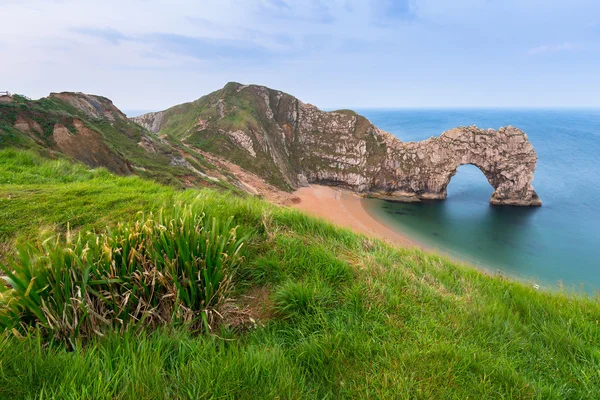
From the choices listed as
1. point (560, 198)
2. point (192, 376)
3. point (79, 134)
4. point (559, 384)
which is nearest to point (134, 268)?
point (192, 376)

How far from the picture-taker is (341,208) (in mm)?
46469

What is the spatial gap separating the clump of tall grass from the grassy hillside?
0.02 metres

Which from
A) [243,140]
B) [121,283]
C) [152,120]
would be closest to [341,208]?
[243,140]

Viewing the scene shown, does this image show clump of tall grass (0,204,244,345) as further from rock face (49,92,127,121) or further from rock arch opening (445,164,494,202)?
rock arch opening (445,164,494,202)

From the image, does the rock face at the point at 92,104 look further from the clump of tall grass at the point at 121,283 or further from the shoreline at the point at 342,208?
the clump of tall grass at the point at 121,283

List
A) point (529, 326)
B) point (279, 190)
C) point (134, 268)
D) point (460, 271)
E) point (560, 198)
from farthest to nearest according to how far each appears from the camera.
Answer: point (560, 198)
point (279, 190)
point (460, 271)
point (529, 326)
point (134, 268)

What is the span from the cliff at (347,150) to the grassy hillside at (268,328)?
47230 millimetres

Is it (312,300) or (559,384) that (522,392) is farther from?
(312,300)

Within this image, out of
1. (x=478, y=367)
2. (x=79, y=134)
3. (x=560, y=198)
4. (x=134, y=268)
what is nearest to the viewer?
(x=478, y=367)

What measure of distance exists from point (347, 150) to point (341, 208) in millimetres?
19966

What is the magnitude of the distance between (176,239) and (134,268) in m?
0.55

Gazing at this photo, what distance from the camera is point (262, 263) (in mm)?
4062

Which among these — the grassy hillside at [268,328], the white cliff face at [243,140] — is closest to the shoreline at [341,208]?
the white cliff face at [243,140]

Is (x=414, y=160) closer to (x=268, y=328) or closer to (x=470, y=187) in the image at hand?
(x=470, y=187)
